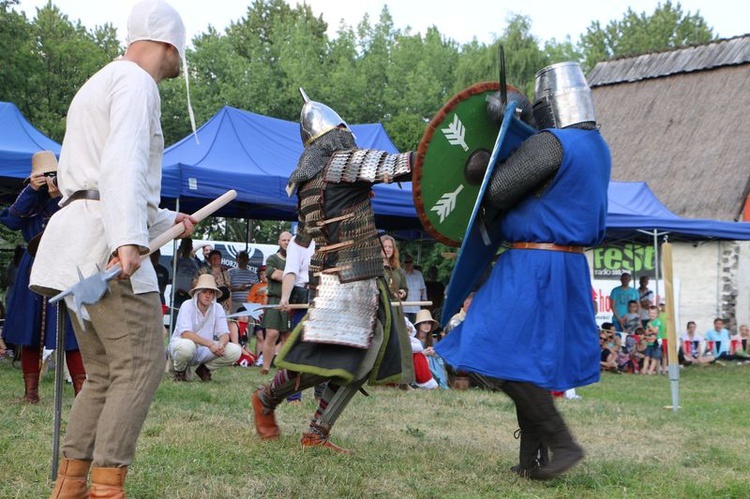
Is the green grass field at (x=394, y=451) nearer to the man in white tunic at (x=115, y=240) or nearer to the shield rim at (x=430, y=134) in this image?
the man in white tunic at (x=115, y=240)

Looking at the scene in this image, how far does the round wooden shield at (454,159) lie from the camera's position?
3635 mm

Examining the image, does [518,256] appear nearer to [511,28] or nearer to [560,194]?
[560,194]

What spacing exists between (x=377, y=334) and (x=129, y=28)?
6.48 ft

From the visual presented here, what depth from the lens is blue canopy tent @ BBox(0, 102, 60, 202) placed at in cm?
858

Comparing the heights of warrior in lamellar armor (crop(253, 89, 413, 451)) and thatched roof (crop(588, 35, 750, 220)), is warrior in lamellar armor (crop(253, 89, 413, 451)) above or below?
below

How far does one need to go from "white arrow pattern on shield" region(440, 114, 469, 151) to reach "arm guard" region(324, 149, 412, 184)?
0.22m

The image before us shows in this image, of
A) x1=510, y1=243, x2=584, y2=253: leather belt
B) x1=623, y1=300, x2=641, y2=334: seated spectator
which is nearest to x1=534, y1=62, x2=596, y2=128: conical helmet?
x1=510, y1=243, x2=584, y2=253: leather belt

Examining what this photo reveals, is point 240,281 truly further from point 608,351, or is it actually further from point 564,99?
point 564,99

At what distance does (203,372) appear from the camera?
806cm

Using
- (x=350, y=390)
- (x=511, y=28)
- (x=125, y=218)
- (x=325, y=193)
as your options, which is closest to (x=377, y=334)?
(x=350, y=390)

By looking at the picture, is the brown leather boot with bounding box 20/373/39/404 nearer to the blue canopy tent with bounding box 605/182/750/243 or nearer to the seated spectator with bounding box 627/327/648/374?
the blue canopy tent with bounding box 605/182/750/243

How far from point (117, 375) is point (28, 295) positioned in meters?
3.79

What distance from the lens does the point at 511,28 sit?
3478 centimetres

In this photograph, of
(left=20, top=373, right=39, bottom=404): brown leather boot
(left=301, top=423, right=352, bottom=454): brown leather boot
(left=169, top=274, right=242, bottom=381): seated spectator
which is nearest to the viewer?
(left=301, top=423, right=352, bottom=454): brown leather boot
